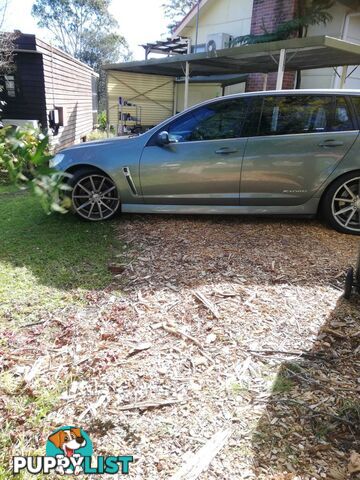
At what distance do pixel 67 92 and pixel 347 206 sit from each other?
12324mm

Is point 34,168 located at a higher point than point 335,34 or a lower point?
lower

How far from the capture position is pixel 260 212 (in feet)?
16.3

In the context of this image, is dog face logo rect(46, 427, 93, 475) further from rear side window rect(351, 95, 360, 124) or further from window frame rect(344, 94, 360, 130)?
rear side window rect(351, 95, 360, 124)

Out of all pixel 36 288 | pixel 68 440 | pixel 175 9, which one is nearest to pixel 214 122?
pixel 36 288

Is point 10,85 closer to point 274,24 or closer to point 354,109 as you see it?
point 274,24

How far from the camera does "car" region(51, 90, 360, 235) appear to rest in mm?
4680

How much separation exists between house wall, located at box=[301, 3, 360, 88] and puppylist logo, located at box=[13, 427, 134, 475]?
38.5ft

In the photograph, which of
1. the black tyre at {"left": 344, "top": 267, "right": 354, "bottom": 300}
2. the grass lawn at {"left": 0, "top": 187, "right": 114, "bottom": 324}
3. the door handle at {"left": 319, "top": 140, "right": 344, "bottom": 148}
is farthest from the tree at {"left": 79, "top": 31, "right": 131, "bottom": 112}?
the black tyre at {"left": 344, "top": 267, "right": 354, "bottom": 300}

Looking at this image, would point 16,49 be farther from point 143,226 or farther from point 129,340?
point 129,340

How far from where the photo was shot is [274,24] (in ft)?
37.9

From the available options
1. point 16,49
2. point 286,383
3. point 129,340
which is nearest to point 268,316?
point 286,383

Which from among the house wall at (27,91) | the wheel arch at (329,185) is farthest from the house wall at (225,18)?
the wheel arch at (329,185)

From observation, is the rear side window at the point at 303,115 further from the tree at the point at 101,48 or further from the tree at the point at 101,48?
the tree at the point at 101,48

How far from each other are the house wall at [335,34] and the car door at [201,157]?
7.84 metres
